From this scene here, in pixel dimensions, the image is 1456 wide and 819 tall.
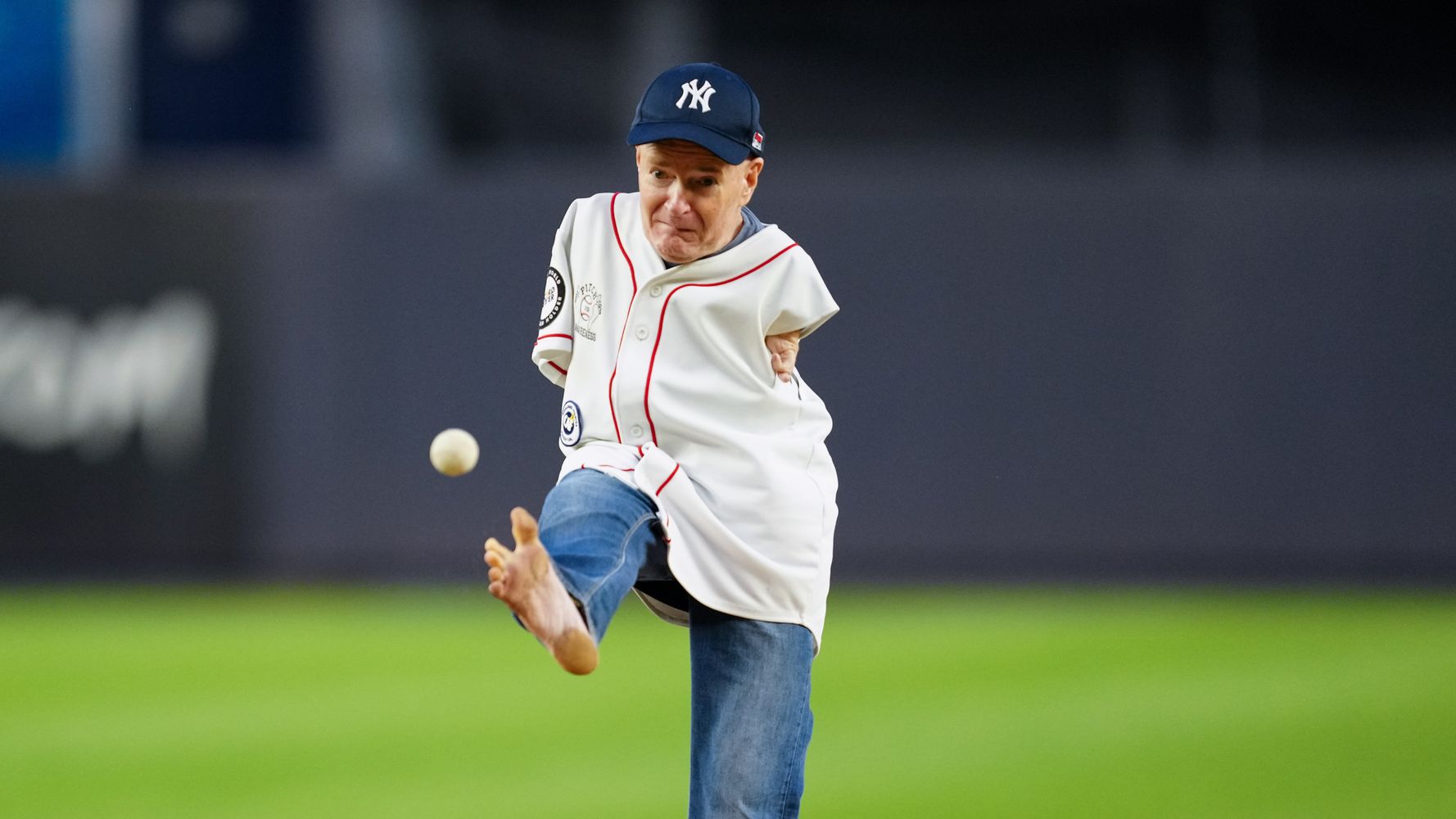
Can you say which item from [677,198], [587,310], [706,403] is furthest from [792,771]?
[677,198]

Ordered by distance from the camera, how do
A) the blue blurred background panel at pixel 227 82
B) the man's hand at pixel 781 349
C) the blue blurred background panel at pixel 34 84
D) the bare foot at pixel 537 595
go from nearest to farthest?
the bare foot at pixel 537 595
the man's hand at pixel 781 349
the blue blurred background panel at pixel 34 84
the blue blurred background panel at pixel 227 82

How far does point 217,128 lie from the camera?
500 inches

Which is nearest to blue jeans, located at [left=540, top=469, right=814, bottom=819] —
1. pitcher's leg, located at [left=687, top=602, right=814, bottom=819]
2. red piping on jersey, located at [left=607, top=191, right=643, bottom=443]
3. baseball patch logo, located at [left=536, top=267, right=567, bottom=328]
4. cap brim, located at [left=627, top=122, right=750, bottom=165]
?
pitcher's leg, located at [left=687, top=602, right=814, bottom=819]

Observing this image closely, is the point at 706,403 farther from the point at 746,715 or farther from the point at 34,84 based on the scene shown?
the point at 34,84

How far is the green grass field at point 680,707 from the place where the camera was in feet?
23.0

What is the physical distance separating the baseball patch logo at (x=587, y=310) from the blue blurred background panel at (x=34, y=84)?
9117 millimetres

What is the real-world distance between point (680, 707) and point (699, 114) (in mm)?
5540

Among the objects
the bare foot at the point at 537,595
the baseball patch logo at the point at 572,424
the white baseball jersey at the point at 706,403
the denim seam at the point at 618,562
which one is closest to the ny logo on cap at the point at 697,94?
the white baseball jersey at the point at 706,403

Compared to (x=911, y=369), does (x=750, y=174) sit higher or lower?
higher

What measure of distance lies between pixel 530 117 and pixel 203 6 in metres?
2.24

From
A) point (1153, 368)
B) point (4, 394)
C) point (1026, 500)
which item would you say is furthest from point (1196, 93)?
point (4, 394)

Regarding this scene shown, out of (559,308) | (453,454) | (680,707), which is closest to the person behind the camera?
(453,454)

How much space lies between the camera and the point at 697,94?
3.71 m

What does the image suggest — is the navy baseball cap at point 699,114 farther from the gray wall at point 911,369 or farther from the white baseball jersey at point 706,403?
the gray wall at point 911,369
